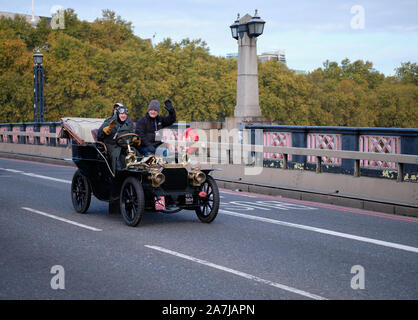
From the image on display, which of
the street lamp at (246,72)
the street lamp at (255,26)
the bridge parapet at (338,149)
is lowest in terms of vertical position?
the bridge parapet at (338,149)

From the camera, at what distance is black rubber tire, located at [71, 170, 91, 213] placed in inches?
425

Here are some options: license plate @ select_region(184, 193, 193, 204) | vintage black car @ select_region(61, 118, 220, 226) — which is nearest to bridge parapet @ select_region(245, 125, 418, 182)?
vintage black car @ select_region(61, 118, 220, 226)

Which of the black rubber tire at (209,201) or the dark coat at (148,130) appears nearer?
the black rubber tire at (209,201)

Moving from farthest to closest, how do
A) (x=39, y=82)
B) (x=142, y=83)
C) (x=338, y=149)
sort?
(x=142, y=83)
(x=39, y=82)
(x=338, y=149)

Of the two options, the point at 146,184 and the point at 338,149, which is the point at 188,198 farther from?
the point at 338,149

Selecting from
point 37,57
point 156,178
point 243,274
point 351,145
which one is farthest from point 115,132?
point 37,57

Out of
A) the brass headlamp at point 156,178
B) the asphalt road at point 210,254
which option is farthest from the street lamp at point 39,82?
the brass headlamp at point 156,178

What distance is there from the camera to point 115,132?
10.2 meters

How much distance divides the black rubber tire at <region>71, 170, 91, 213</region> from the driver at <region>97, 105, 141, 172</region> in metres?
0.95

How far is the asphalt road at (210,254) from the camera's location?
609cm

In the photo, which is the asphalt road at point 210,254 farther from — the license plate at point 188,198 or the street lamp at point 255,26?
the street lamp at point 255,26

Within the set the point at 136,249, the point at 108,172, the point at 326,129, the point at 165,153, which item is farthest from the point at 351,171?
the point at 136,249

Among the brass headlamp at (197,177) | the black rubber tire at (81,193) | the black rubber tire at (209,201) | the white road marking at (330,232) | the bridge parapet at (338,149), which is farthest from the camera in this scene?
A: the bridge parapet at (338,149)

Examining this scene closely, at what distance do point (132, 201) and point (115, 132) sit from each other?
4.32 feet
